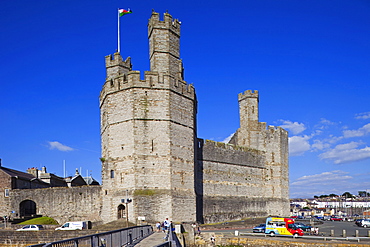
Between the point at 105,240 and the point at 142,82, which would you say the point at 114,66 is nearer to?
the point at 142,82

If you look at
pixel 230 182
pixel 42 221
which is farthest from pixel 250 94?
pixel 42 221

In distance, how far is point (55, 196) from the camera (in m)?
37.5

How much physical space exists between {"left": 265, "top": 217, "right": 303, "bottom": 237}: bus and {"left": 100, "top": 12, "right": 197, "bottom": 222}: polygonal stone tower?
21.9 feet

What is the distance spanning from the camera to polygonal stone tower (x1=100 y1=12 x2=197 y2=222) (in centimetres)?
3247

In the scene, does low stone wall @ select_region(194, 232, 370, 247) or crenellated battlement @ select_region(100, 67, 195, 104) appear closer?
low stone wall @ select_region(194, 232, 370, 247)

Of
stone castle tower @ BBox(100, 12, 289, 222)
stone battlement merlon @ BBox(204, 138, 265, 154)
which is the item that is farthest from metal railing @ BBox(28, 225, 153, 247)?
stone battlement merlon @ BBox(204, 138, 265, 154)

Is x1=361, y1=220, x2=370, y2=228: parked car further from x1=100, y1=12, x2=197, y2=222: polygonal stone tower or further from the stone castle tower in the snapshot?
x1=100, y1=12, x2=197, y2=222: polygonal stone tower

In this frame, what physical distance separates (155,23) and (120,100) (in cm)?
746

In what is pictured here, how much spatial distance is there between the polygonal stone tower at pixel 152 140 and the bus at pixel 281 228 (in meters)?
6.68

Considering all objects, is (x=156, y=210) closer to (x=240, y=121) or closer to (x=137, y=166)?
(x=137, y=166)

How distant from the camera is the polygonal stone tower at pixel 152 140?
107 ft

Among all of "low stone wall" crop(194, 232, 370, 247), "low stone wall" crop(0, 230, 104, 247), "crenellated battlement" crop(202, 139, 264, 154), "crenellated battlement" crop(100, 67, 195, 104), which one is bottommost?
"low stone wall" crop(194, 232, 370, 247)

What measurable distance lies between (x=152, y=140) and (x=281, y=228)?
40.7 ft

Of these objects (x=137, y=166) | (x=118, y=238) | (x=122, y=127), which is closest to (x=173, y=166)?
(x=137, y=166)
